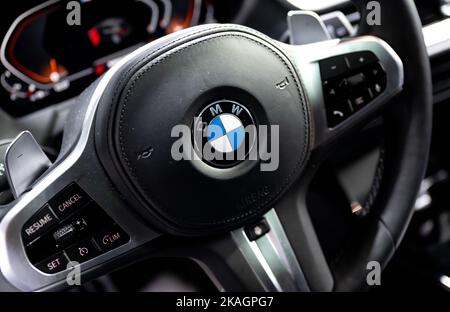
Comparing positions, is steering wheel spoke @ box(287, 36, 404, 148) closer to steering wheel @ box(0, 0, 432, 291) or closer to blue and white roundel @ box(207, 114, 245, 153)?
steering wheel @ box(0, 0, 432, 291)

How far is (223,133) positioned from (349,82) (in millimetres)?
248

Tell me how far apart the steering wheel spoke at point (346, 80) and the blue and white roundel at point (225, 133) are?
146 mm

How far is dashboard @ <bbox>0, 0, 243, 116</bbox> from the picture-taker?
53.1 inches

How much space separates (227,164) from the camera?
2.86 feet

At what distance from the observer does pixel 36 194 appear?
798mm

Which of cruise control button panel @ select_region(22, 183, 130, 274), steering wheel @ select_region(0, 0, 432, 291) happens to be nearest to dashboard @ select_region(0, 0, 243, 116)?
steering wheel @ select_region(0, 0, 432, 291)

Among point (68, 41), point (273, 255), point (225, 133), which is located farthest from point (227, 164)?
point (68, 41)

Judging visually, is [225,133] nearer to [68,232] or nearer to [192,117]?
[192,117]

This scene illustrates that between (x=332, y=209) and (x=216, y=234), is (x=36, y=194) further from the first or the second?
(x=332, y=209)

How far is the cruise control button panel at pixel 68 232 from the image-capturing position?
0.81m

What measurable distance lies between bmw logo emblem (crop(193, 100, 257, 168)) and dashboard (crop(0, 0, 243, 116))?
661 mm

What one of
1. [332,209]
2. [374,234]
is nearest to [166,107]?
[374,234]

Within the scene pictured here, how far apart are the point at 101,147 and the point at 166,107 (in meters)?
0.10

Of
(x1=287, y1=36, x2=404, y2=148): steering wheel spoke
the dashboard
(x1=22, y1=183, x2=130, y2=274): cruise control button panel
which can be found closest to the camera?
(x1=22, y1=183, x2=130, y2=274): cruise control button panel
